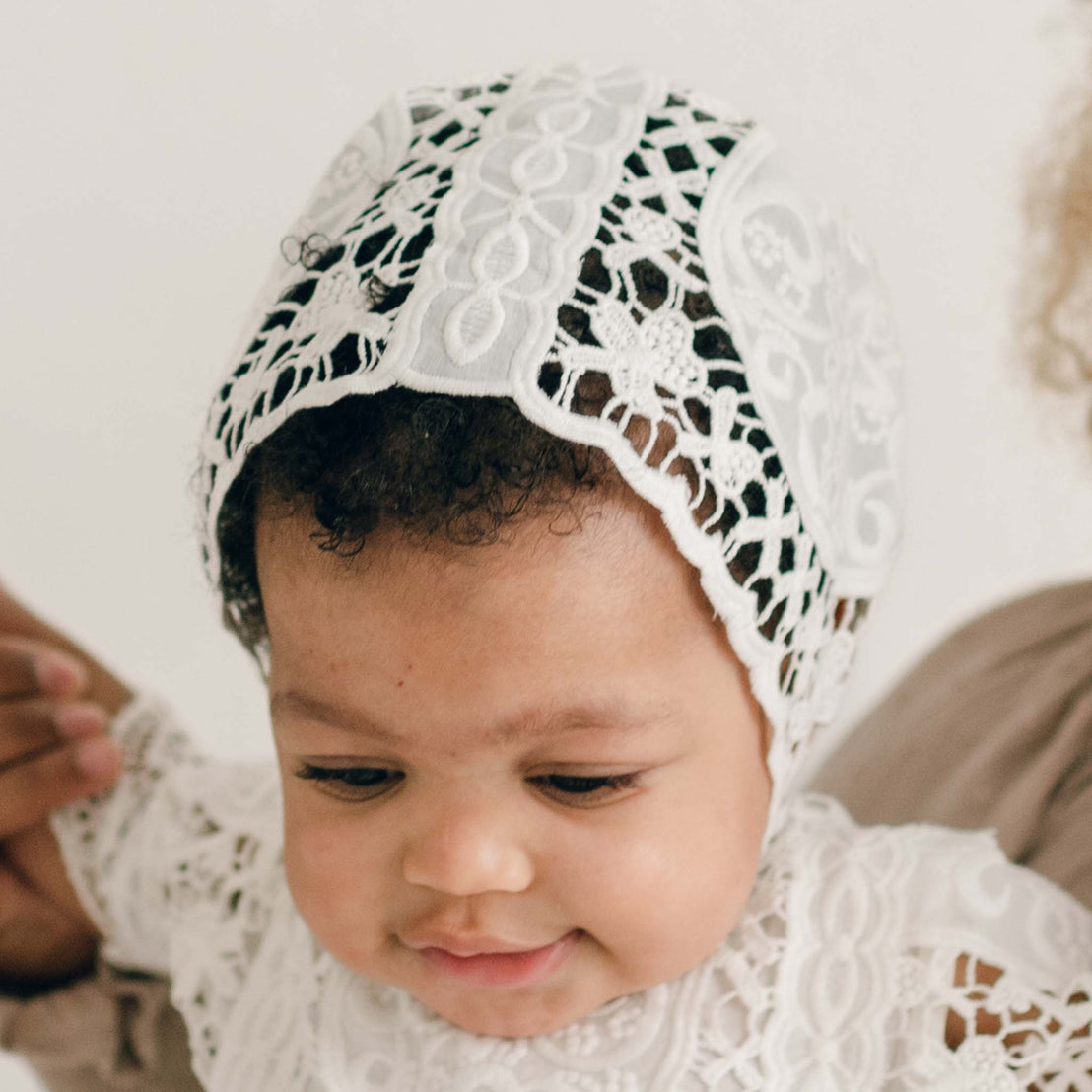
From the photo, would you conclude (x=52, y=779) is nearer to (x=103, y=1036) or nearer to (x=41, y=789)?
(x=41, y=789)

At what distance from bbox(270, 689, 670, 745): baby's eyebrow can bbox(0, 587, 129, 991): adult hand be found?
1.42ft

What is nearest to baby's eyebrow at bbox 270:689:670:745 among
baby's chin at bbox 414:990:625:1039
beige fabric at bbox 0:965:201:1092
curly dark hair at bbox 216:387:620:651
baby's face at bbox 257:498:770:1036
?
baby's face at bbox 257:498:770:1036

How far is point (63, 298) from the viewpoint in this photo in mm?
1535

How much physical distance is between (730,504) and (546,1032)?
0.40 metres

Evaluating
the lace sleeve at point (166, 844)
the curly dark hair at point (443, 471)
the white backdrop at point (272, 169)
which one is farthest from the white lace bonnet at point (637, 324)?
the white backdrop at point (272, 169)

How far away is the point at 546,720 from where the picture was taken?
28.4 inches

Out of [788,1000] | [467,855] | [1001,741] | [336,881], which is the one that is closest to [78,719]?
[336,881]

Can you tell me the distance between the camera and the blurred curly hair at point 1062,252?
1.20 m

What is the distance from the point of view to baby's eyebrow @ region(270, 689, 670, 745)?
28.4 inches

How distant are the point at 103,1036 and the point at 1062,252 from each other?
1.16m

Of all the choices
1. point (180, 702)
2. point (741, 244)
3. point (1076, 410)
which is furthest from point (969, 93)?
point (180, 702)

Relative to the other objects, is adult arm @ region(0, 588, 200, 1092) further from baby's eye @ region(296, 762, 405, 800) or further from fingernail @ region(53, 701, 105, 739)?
baby's eye @ region(296, 762, 405, 800)

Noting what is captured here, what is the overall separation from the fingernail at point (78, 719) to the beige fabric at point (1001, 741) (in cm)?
70

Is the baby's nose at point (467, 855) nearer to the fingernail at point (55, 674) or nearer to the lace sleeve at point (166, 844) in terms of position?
the lace sleeve at point (166, 844)
